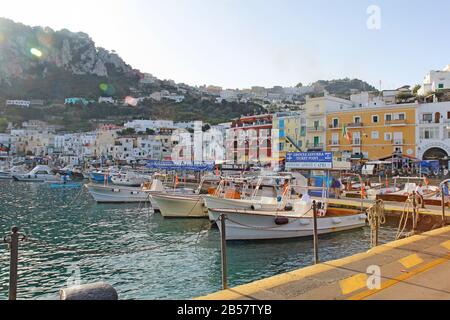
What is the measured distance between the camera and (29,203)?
34.4 metres

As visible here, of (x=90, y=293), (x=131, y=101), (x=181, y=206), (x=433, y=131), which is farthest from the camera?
(x=131, y=101)

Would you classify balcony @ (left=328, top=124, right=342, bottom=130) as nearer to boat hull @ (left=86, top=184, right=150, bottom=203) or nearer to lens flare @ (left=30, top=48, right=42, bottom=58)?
boat hull @ (left=86, top=184, right=150, bottom=203)

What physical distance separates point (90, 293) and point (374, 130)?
53.5m

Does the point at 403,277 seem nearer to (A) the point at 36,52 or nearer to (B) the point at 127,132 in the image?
(B) the point at 127,132

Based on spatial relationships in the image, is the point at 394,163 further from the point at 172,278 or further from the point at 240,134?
the point at 172,278

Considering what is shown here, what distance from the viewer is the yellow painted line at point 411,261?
7887mm

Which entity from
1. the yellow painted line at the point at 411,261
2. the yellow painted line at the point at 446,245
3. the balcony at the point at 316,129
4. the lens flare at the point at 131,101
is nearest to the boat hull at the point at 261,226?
the yellow painted line at the point at 446,245

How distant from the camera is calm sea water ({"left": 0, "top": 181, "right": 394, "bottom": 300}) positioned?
11414 mm

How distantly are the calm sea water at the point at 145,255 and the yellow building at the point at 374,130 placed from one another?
35.1 meters

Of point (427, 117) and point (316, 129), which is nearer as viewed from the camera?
point (427, 117)

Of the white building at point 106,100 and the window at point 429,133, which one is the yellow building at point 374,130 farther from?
the white building at point 106,100

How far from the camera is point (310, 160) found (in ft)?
71.9

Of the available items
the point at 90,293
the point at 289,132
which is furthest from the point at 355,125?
the point at 90,293

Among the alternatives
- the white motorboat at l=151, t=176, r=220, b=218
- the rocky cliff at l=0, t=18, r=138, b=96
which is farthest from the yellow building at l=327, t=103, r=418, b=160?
the rocky cliff at l=0, t=18, r=138, b=96
